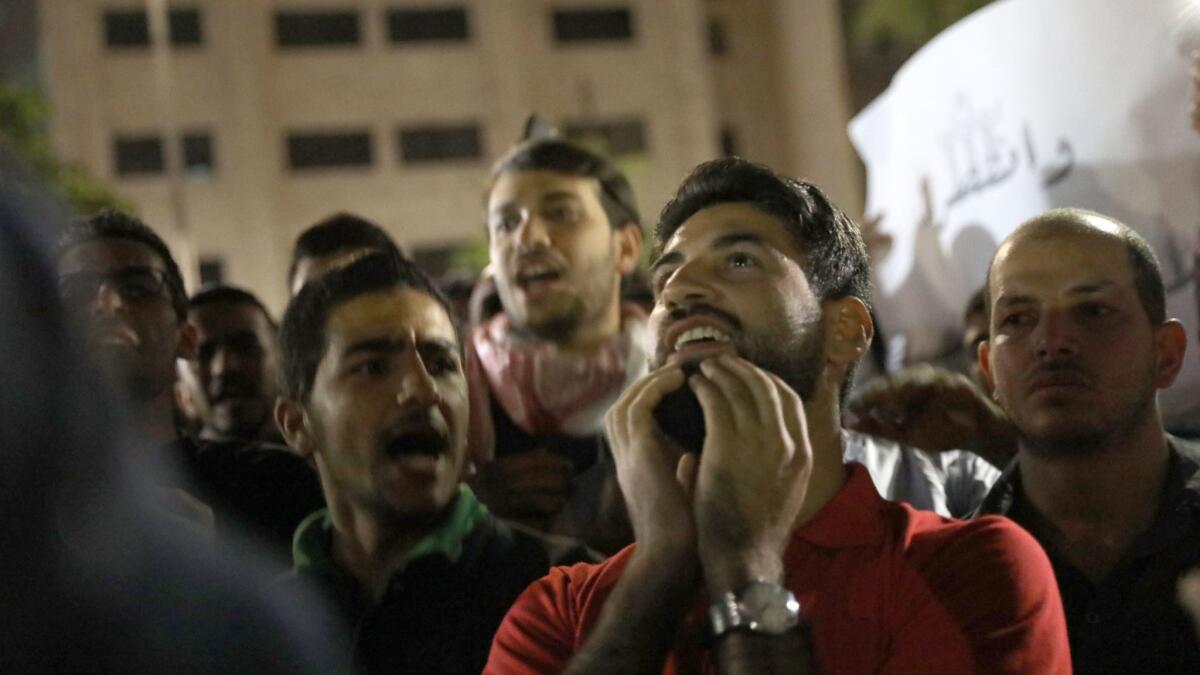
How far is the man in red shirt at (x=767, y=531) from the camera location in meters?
2.28

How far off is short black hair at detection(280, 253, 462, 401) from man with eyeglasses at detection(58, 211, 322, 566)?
0.46 metres

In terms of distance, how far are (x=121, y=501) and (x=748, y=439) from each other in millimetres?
1119

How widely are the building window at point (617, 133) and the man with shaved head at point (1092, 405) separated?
29234 mm

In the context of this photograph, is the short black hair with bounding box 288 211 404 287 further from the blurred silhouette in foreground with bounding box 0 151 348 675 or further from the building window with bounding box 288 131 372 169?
the building window with bounding box 288 131 372 169

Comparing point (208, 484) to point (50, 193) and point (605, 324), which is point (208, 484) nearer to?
point (605, 324)

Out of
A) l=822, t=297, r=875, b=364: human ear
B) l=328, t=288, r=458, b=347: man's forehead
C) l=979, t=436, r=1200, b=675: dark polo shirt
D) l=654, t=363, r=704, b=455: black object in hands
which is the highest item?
l=328, t=288, r=458, b=347: man's forehead

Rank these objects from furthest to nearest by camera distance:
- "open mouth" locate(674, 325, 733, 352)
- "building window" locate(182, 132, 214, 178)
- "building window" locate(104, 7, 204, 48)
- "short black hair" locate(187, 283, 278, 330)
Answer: "building window" locate(104, 7, 204, 48), "building window" locate(182, 132, 214, 178), "short black hair" locate(187, 283, 278, 330), "open mouth" locate(674, 325, 733, 352)

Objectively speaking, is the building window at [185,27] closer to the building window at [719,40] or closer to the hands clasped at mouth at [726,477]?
the building window at [719,40]

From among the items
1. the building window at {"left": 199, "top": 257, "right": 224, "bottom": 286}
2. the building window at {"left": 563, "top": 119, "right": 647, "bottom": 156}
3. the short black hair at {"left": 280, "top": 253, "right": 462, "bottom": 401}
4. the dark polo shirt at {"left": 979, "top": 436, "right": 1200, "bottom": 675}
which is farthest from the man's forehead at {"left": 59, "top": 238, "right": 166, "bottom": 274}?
the building window at {"left": 563, "top": 119, "right": 647, "bottom": 156}

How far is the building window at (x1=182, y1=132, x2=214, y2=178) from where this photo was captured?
31.3m

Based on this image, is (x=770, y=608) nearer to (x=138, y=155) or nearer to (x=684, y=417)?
(x=684, y=417)

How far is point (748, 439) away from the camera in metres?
2.31

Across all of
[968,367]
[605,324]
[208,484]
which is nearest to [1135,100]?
[968,367]

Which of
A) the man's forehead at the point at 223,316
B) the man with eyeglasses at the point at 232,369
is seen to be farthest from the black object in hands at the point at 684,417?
the man's forehead at the point at 223,316
